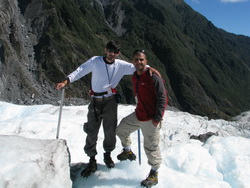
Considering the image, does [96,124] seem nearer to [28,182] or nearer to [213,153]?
[28,182]

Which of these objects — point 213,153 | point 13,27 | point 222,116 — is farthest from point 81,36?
point 213,153

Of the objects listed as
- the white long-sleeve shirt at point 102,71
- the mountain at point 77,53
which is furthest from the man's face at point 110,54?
the mountain at point 77,53

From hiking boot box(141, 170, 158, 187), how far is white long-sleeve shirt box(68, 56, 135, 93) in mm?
2242

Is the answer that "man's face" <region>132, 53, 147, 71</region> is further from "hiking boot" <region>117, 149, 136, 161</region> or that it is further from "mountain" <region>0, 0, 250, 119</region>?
"mountain" <region>0, 0, 250, 119</region>

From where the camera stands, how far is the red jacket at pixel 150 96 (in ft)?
18.0

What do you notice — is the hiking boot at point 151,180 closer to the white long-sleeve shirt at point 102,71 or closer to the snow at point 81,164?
the snow at point 81,164

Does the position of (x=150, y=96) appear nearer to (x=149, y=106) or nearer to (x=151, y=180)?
(x=149, y=106)

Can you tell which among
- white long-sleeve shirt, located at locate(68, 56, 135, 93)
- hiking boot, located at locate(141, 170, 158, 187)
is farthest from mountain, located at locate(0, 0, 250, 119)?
hiking boot, located at locate(141, 170, 158, 187)

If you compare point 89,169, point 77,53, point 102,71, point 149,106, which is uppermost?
point 77,53

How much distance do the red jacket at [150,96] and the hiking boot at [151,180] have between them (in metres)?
1.27

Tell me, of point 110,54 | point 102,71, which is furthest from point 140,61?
point 102,71

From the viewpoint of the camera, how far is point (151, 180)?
227 inches

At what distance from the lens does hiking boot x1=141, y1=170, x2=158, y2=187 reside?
575 centimetres

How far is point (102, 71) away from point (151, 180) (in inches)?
108
